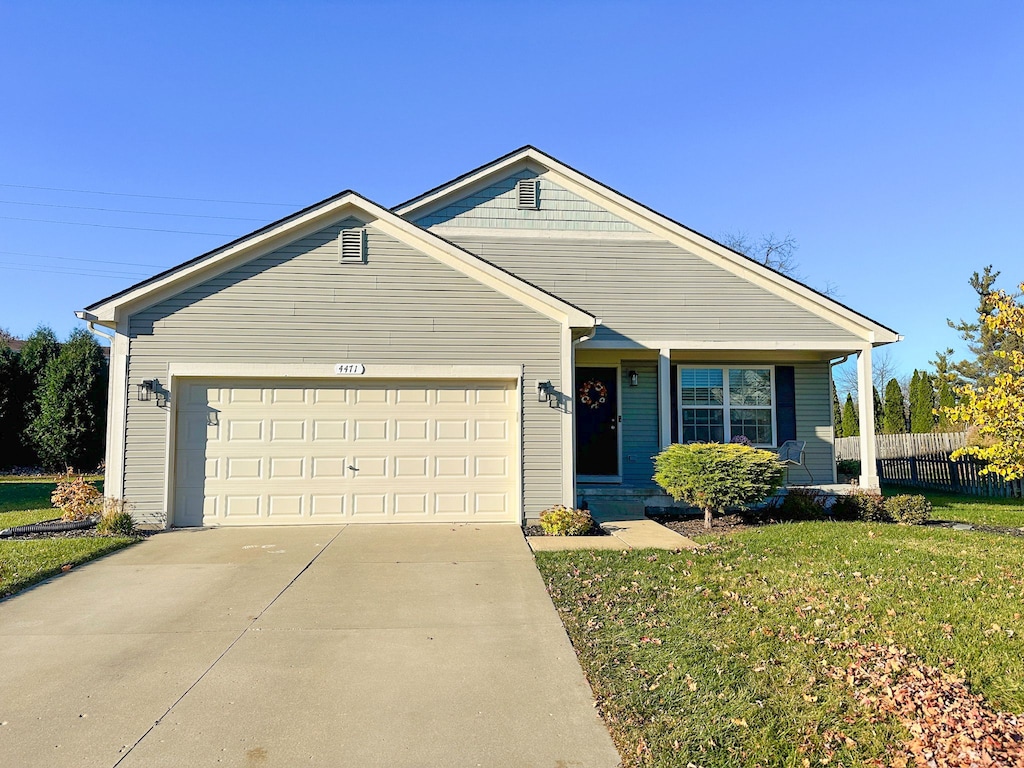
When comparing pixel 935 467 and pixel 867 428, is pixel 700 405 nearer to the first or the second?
pixel 867 428

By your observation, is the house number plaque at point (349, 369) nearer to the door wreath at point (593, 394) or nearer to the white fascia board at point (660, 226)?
the white fascia board at point (660, 226)

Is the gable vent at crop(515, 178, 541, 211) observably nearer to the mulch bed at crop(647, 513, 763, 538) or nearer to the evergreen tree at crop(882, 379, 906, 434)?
the mulch bed at crop(647, 513, 763, 538)

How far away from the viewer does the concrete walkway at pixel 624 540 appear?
814 centimetres

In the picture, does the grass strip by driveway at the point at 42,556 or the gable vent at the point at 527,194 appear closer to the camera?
the grass strip by driveway at the point at 42,556

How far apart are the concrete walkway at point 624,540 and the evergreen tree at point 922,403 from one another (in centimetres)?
2098

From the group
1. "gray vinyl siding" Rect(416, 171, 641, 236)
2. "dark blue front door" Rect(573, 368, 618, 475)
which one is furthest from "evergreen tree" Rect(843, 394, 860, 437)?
"gray vinyl siding" Rect(416, 171, 641, 236)

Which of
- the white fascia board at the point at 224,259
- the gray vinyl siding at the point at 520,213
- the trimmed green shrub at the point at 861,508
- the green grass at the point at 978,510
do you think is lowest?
the green grass at the point at 978,510

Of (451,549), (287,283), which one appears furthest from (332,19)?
(451,549)

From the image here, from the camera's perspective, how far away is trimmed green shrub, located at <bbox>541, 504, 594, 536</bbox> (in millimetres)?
9062

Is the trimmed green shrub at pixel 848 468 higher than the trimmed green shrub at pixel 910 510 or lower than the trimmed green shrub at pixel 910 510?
higher

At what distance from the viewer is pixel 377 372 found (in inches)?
383

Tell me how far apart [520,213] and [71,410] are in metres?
14.9

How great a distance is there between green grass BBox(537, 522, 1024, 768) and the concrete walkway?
43cm

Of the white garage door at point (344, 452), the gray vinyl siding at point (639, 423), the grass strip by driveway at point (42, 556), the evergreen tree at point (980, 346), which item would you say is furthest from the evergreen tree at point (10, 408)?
the evergreen tree at point (980, 346)
